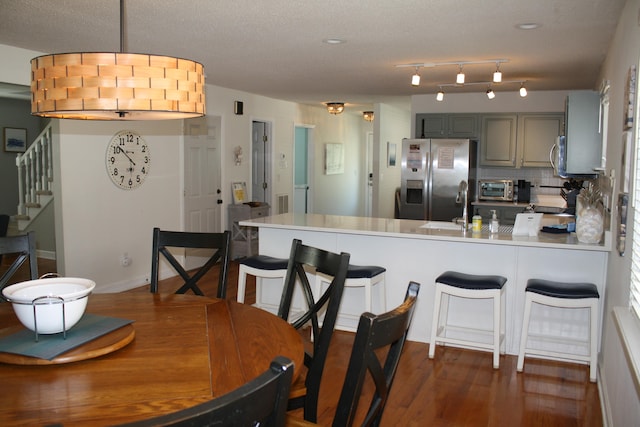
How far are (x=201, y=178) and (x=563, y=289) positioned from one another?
4638mm

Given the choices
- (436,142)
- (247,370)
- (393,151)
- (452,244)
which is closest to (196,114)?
(247,370)

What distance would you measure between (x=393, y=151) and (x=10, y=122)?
6391 mm

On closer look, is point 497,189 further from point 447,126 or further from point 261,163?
point 261,163

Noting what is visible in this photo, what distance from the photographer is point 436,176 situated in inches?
288

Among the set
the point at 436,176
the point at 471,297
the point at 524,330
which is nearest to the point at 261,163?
the point at 436,176

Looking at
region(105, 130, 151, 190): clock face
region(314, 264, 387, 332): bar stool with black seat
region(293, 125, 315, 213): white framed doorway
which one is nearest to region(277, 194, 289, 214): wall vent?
region(293, 125, 315, 213): white framed doorway

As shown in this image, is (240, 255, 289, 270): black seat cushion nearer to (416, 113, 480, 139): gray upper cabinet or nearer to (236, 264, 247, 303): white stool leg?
(236, 264, 247, 303): white stool leg

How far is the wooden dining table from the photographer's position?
1.48m

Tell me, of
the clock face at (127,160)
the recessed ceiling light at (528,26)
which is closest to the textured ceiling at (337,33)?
the recessed ceiling light at (528,26)

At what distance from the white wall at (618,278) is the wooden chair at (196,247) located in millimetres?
1804

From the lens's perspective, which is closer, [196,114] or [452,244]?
[196,114]

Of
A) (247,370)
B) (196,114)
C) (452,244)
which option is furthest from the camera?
(452,244)

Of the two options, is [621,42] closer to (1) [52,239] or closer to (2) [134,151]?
(2) [134,151]

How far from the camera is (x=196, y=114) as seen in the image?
2.04 m
